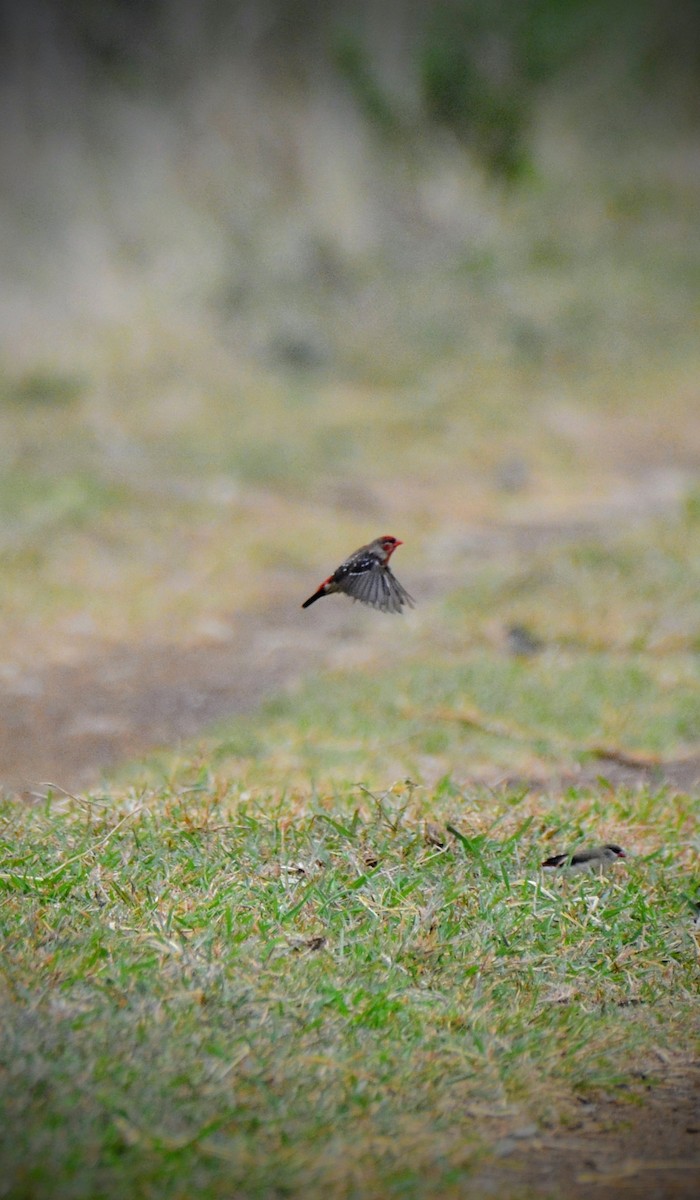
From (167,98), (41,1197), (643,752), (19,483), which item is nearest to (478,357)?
(167,98)

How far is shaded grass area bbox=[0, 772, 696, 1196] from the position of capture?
2258 mm

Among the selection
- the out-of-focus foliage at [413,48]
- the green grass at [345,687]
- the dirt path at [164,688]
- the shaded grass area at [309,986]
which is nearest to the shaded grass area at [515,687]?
the green grass at [345,687]

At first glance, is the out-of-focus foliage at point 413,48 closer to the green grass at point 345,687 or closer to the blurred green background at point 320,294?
the blurred green background at point 320,294

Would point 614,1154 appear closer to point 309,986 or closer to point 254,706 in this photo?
point 309,986

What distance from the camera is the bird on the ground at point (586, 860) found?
3.52 m

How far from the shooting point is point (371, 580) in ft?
10.9

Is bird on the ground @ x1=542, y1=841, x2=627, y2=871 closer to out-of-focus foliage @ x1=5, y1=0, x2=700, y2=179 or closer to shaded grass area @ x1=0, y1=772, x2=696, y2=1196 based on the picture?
shaded grass area @ x1=0, y1=772, x2=696, y2=1196

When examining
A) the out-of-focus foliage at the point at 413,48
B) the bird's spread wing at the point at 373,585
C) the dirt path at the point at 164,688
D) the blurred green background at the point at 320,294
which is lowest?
the bird's spread wing at the point at 373,585

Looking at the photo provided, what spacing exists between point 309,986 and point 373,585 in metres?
1.08

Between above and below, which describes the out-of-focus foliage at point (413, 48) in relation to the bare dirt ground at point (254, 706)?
above

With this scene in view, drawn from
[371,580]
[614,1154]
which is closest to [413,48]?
[371,580]

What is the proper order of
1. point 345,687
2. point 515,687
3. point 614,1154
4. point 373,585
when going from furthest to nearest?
point 345,687 → point 515,687 → point 373,585 → point 614,1154

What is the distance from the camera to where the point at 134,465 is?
10461 mm

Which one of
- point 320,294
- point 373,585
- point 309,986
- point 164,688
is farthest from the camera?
point 320,294
